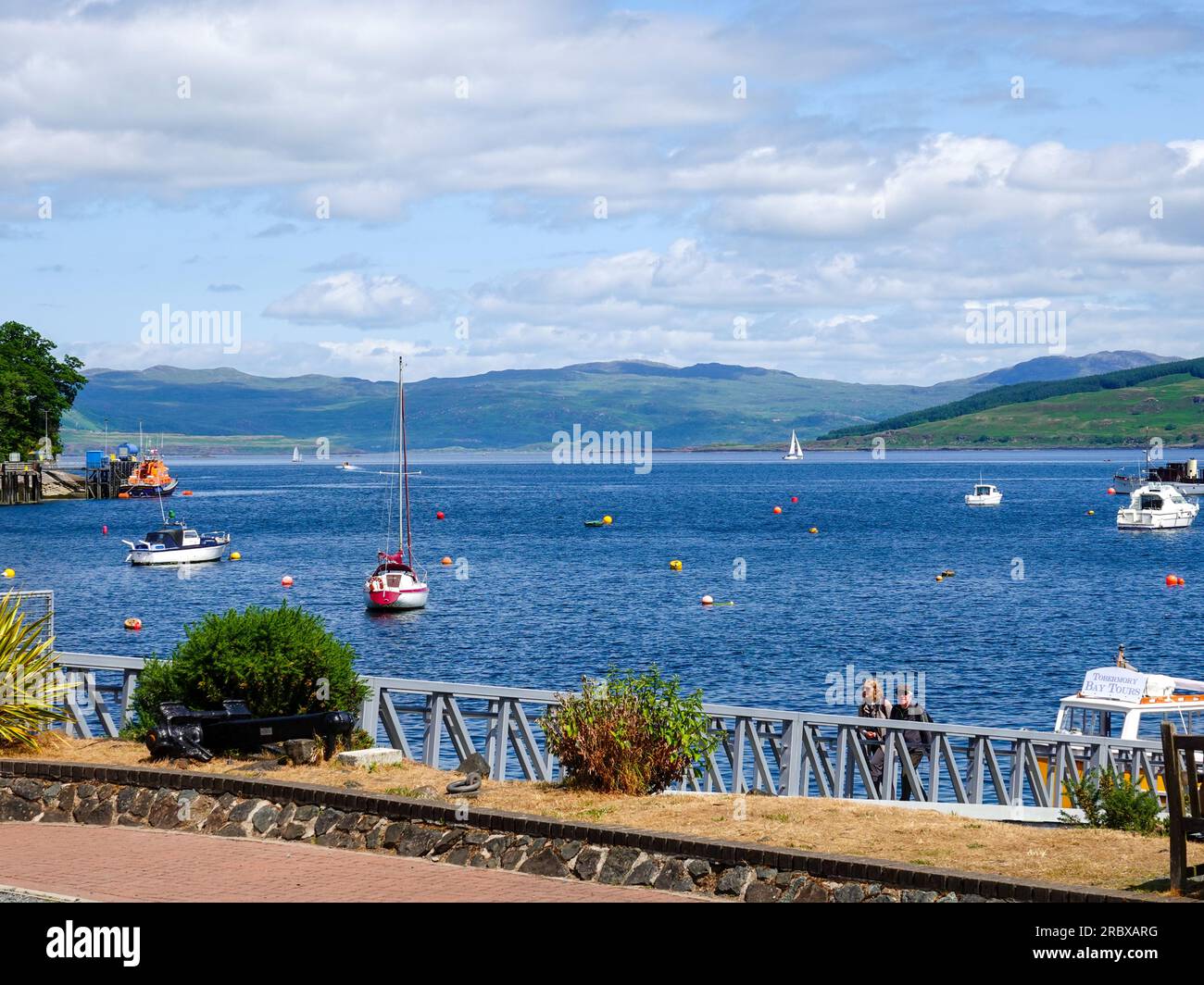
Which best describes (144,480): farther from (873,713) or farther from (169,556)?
(873,713)

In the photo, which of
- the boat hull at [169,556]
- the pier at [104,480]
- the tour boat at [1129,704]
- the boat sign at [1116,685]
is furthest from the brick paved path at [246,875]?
the pier at [104,480]

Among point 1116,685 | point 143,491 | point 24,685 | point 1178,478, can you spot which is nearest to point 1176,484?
point 1178,478

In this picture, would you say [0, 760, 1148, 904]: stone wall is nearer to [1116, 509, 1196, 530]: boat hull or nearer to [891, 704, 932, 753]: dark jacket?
[891, 704, 932, 753]: dark jacket

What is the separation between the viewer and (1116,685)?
26.1m

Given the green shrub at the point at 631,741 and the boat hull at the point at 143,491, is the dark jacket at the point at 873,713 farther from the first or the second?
the boat hull at the point at 143,491

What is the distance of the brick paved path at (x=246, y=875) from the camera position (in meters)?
11.4

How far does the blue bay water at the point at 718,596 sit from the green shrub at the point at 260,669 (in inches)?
978

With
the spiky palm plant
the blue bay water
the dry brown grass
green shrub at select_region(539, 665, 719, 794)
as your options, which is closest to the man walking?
green shrub at select_region(539, 665, 719, 794)

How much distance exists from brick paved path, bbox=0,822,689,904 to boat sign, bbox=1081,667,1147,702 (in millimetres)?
16612

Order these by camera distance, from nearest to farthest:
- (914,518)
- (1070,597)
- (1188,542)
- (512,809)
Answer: (512,809), (1070,597), (1188,542), (914,518)
